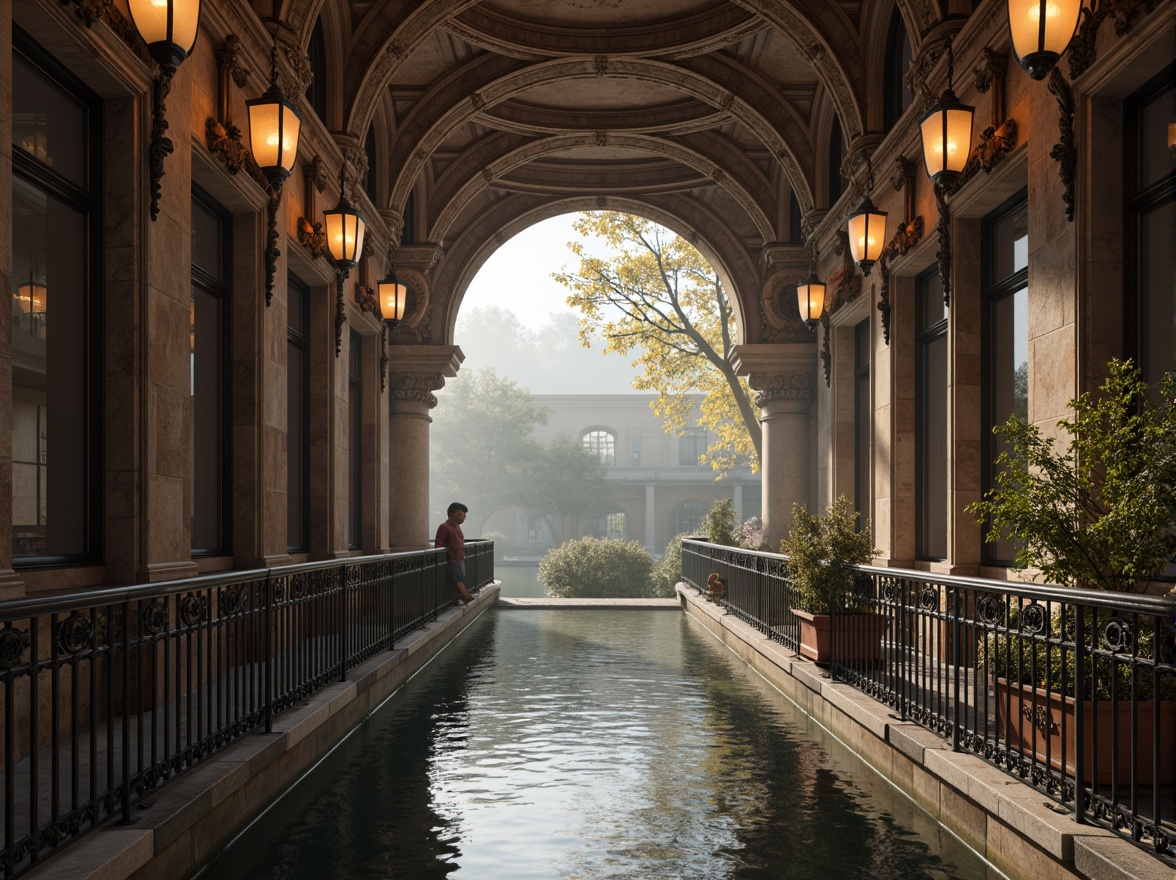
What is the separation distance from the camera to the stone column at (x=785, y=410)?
63.6 ft

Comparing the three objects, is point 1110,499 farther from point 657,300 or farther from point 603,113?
point 657,300

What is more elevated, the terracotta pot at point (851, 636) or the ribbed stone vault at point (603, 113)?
the ribbed stone vault at point (603, 113)

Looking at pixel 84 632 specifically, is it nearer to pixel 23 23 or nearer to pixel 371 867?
pixel 371 867

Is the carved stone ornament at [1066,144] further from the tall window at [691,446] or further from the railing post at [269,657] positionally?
the tall window at [691,446]

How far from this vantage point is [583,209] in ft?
76.2

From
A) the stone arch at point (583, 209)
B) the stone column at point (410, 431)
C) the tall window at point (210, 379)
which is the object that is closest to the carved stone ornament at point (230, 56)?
the tall window at point (210, 379)

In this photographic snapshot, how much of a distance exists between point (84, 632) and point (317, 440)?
8884 mm

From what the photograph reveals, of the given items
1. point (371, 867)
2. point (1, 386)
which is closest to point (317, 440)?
point (1, 386)

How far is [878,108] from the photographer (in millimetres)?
13383

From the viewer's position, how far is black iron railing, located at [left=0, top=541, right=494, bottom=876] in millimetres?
3820

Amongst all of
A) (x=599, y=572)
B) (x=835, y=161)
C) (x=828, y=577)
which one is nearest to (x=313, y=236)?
(x=828, y=577)

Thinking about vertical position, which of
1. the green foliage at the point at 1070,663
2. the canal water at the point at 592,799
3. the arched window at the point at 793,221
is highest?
the arched window at the point at 793,221

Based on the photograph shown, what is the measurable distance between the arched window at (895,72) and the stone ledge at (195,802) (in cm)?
909

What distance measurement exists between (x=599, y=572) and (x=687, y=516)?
99.4 feet
